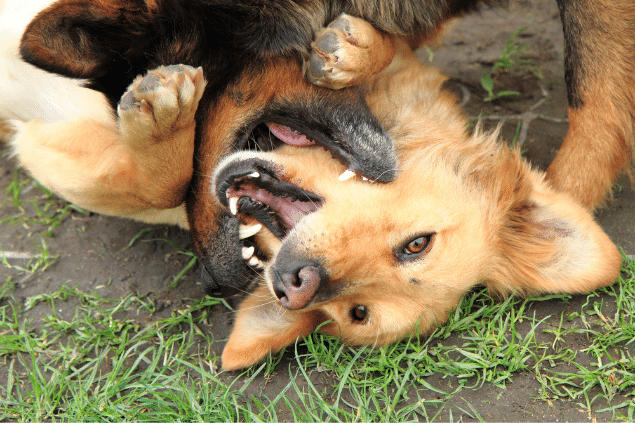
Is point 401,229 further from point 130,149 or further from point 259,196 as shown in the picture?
point 130,149

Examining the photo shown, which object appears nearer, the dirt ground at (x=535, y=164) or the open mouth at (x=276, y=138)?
the dirt ground at (x=535, y=164)

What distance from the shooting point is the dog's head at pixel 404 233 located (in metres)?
2.38

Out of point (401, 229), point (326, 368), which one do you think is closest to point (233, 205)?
point (401, 229)

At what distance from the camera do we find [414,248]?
2445 millimetres

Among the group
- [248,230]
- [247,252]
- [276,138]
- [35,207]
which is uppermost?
[276,138]

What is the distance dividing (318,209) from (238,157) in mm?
447

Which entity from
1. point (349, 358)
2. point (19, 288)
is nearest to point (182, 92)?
A: point (349, 358)

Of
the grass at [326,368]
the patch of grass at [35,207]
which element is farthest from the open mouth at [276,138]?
the patch of grass at [35,207]

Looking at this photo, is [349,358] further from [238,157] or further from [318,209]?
[238,157]

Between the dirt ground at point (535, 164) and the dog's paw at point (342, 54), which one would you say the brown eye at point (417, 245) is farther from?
the dog's paw at point (342, 54)

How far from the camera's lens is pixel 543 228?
2.82 metres

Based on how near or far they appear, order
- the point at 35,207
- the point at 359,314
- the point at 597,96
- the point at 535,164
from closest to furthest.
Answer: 1. the point at 359,314
2. the point at 597,96
3. the point at 535,164
4. the point at 35,207

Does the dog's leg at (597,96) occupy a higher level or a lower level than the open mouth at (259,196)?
higher

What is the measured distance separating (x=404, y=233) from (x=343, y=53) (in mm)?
880
